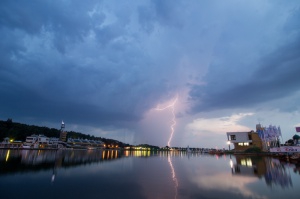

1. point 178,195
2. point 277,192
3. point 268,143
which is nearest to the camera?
point 178,195

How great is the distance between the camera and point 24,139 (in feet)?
440

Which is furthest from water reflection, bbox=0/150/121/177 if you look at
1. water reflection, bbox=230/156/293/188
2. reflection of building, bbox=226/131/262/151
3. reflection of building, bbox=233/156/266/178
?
reflection of building, bbox=226/131/262/151

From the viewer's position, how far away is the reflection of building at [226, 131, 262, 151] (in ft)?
287

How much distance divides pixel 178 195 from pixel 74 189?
34.3 ft

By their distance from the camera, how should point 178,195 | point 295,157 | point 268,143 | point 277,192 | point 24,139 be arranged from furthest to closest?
point 24,139 < point 268,143 < point 295,157 < point 277,192 < point 178,195

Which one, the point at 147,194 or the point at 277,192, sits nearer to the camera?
the point at 147,194

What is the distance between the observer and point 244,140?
9088cm

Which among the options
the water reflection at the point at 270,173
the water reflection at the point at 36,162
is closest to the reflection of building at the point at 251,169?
the water reflection at the point at 270,173

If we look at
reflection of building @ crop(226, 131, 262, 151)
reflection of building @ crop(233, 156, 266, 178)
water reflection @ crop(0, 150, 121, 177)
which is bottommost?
reflection of building @ crop(233, 156, 266, 178)

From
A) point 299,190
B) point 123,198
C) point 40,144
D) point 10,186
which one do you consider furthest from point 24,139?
point 299,190

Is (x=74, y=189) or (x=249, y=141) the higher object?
(x=249, y=141)

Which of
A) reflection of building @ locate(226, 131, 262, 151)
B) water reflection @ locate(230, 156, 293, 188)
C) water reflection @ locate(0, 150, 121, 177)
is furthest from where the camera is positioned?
reflection of building @ locate(226, 131, 262, 151)

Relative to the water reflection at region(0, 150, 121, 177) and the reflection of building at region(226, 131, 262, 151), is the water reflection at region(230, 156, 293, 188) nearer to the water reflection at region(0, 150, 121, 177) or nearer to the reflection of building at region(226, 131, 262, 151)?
the water reflection at region(0, 150, 121, 177)

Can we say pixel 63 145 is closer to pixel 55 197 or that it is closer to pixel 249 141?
pixel 249 141
